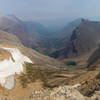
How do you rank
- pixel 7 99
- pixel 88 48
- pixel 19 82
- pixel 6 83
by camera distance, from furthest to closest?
pixel 88 48 < pixel 19 82 < pixel 6 83 < pixel 7 99

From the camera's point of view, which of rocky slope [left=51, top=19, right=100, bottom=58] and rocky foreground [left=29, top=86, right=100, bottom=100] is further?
rocky slope [left=51, top=19, right=100, bottom=58]

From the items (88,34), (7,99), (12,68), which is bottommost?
(7,99)

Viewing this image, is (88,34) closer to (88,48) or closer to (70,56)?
(88,48)

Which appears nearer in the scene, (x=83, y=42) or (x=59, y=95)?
(x=59, y=95)

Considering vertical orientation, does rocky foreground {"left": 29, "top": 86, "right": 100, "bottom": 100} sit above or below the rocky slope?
below

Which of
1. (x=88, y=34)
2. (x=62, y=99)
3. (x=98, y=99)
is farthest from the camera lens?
(x=88, y=34)

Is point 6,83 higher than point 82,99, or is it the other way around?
point 6,83

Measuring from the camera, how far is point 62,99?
16609 millimetres

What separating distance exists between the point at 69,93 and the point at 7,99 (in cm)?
1699

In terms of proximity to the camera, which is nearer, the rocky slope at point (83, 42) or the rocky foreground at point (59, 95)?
the rocky foreground at point (59, 95)

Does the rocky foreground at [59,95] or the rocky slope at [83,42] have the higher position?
the rocky slope at [83,42]

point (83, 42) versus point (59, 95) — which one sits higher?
point (83, 42)

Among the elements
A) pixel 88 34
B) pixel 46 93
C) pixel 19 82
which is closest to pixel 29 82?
pixel 19 82

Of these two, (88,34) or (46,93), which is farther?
(88,34)
